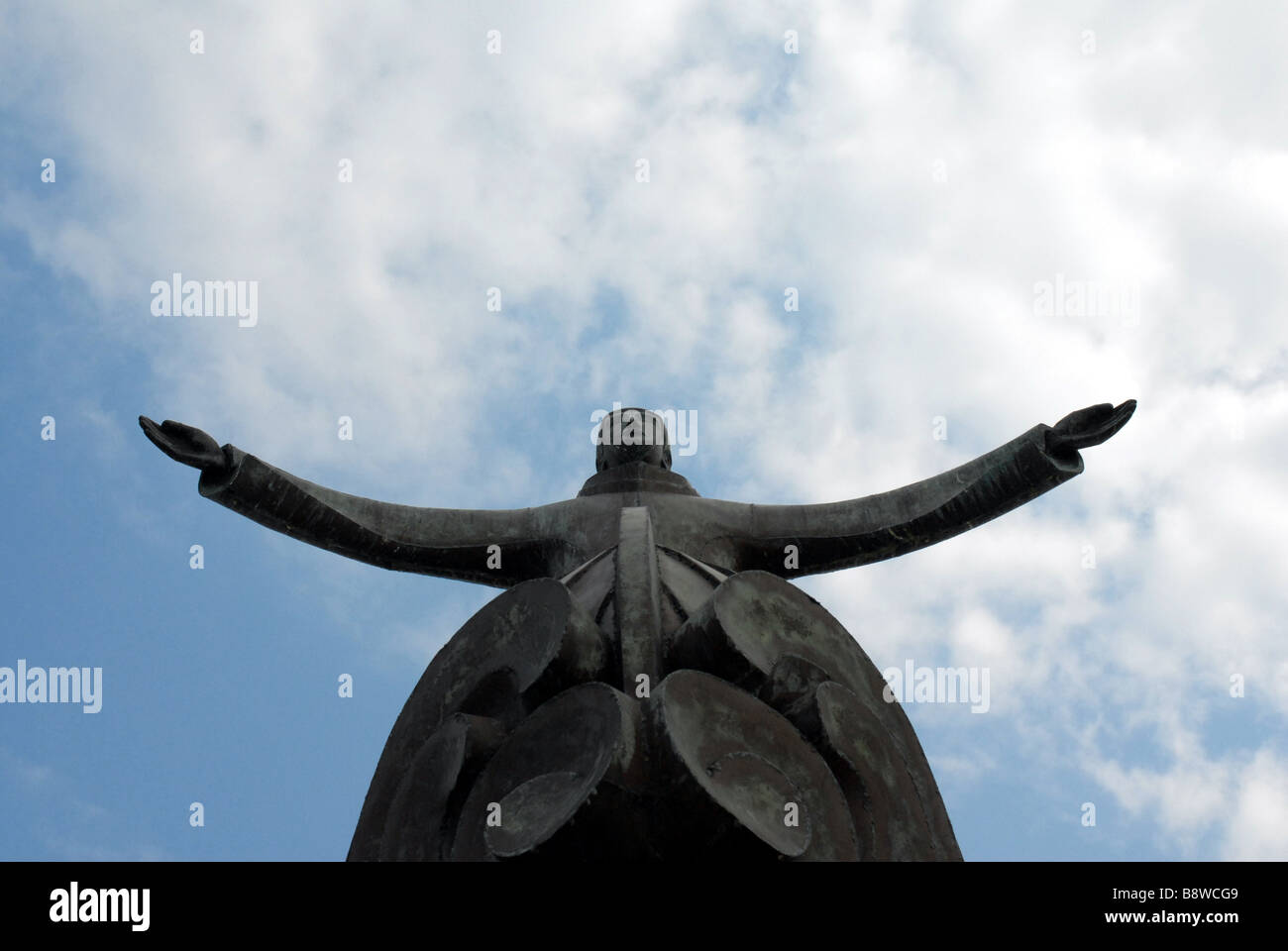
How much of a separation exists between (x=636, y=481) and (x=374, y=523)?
167 cm

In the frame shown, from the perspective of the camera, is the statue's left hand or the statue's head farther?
the statue's head

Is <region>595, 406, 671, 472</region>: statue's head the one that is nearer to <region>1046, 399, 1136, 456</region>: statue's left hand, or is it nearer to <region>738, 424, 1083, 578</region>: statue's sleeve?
<region>738, 424, 1083, 578</region>: statue's sleeve

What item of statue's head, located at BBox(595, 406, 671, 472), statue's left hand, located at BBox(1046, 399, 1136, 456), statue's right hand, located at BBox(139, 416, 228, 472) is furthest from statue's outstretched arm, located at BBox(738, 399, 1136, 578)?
statue's right hand, located at BBox(139, 416, 228, 472)

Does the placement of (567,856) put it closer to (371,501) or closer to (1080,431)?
(371,501)

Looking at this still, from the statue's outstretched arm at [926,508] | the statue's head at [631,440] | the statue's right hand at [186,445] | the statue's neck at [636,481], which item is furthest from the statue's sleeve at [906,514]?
the statue's right hand at [186,445]

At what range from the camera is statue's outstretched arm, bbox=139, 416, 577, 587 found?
A: 9078mm

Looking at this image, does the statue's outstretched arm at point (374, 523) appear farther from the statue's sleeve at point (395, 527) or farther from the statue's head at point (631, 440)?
the statue's head at point (631, 440)

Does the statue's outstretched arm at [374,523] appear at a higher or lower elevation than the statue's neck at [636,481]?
lower

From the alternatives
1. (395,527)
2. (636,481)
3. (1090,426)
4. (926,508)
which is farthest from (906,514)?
(395,527)

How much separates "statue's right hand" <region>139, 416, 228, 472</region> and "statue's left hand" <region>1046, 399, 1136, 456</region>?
16.2 feet

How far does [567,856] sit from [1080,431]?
4.60m

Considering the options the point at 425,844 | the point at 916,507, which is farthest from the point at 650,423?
the point at 425,844

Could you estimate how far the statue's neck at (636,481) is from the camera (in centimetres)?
988

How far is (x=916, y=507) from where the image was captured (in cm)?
→ 959
